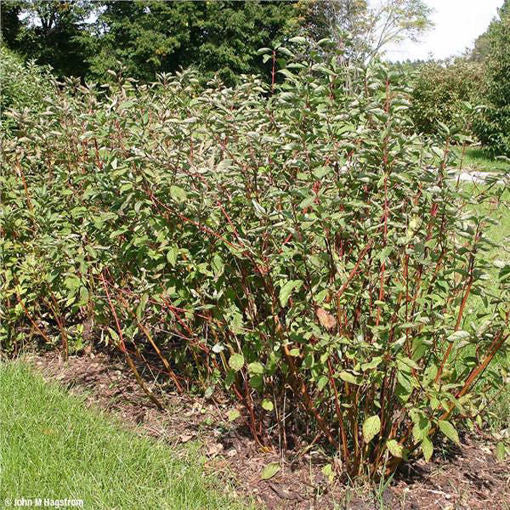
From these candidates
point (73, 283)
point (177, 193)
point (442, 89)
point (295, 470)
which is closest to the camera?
point (177, 193)

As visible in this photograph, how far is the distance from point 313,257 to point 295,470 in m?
1.01

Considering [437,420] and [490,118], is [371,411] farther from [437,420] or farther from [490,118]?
[490,118]

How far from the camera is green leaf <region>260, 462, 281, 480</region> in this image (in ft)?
7.84

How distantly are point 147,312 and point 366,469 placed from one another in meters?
1.35

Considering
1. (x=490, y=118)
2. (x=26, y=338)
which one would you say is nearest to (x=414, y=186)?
(x=26, y=338)

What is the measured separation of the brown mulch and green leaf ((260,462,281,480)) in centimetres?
5

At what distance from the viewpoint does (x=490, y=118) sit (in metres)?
15.2

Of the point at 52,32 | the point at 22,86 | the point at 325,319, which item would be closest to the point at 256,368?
the point at 325,319

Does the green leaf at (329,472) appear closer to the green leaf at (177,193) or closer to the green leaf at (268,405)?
the green leaf at (268,405)

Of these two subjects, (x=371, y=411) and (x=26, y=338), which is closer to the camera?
(x=371, y=411)

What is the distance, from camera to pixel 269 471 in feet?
7.86

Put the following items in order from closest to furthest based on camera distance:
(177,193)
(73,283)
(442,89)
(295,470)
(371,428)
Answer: (371,428) < (177,193) < (295,470) < (73,283) < (442,89)

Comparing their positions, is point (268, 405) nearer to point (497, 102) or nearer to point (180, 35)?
point (497, 102)

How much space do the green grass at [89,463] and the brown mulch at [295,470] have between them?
129mm
